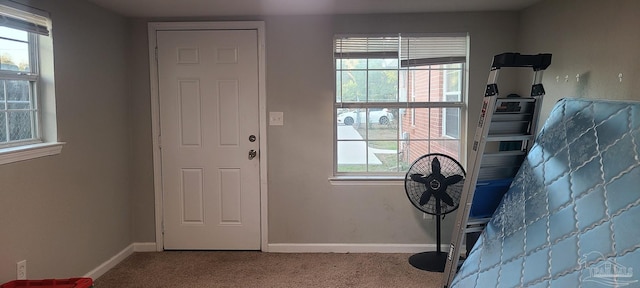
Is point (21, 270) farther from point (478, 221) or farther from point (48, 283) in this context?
point (478, 221)

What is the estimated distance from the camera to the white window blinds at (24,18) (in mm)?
2395

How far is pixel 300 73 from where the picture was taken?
3684 millimetres

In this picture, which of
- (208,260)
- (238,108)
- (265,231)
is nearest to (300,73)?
(238,108)

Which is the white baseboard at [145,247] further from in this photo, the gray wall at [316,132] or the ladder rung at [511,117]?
the ladder rung at [511,117]

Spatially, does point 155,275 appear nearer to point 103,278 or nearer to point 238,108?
point 103,278

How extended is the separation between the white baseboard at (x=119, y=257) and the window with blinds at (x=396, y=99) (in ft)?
5.82

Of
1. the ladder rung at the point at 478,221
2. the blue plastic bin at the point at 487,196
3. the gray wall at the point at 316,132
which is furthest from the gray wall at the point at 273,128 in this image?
the ladder rung at the point at 478,221

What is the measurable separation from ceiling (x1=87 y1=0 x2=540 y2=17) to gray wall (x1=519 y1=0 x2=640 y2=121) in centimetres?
32

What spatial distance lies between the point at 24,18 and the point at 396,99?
8.68 ft

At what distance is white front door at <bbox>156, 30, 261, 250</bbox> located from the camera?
368 cm

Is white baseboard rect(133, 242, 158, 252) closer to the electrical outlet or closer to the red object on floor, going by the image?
the electrical outlet

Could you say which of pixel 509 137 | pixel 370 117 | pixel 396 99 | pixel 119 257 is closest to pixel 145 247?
pixel 119 257

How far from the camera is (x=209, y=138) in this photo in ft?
12.3

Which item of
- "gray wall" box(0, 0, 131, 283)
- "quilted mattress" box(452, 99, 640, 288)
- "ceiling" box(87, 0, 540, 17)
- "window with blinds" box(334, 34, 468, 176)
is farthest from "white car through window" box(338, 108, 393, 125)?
"gray wall" box(0, 0, 131, 283)
